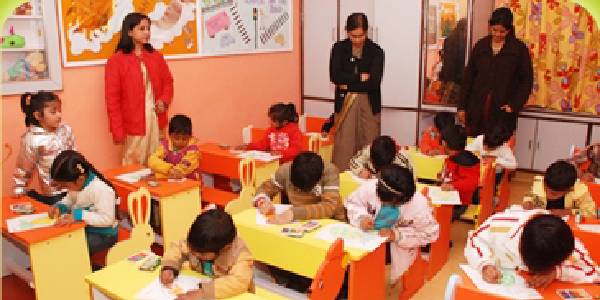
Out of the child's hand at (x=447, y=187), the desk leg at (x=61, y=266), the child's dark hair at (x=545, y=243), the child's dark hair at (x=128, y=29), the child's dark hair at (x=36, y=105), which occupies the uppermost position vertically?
the child's dark hair at (x=128, y=29)

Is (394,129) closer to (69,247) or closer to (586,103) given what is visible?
(586,103)

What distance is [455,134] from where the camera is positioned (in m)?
4.01

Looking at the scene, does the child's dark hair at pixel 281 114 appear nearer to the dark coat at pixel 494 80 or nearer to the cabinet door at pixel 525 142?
the dark coat at pixel 494 80

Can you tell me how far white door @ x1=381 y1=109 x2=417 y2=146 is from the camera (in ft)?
19.6

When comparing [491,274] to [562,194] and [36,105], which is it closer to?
[562,194]

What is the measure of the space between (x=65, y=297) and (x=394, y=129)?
165 inches

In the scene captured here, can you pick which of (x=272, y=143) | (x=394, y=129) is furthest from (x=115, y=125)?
(x=394, y=129)

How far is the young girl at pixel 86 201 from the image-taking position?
2902 mm

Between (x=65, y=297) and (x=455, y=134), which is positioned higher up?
(x=455, y=134)

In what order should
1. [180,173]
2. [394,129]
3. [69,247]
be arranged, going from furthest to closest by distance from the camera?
1. [394,129]
2. [180,173]
3. [69,247]

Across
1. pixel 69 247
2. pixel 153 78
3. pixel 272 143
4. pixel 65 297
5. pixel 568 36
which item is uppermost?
pixel 568 36

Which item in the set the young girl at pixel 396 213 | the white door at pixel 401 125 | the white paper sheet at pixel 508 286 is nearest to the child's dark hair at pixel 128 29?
the young girl at pixel 396 213

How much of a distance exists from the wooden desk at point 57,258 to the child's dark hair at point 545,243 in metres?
2.26

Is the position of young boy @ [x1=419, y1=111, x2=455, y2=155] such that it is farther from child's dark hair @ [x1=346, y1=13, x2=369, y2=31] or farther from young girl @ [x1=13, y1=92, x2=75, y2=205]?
young girl @ [x1=13, y1=92, x2=75, y2=205]
